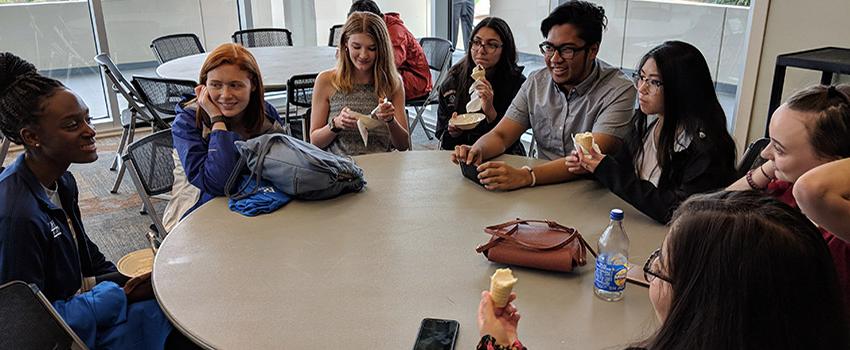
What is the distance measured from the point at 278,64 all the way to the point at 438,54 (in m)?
1.25

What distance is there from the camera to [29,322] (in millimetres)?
1299

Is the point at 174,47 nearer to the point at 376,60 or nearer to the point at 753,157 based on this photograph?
the point at 376,60

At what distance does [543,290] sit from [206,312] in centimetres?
77

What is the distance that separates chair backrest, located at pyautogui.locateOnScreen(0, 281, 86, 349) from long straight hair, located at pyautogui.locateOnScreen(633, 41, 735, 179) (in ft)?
5.46

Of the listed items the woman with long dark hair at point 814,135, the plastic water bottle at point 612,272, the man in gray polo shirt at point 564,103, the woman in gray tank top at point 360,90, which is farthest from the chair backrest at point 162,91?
the woman with long dark hair at point 814,135

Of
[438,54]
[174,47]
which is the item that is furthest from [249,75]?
[174,47]

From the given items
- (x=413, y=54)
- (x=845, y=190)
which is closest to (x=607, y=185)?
(x=845, y=190)

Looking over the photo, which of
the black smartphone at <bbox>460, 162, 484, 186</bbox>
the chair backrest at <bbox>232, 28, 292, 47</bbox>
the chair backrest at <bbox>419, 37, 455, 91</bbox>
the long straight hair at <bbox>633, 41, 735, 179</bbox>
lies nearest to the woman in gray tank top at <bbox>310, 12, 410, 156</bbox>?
the black smartphone at <bbox>460, 162, 484, 186</bbox>

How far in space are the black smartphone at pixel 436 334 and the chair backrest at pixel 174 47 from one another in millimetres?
4130

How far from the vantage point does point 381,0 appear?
617 cm

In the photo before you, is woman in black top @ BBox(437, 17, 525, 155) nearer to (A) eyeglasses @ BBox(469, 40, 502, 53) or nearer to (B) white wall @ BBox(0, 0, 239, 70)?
(A) eyeglasses @ BBox(469, 40, 502, 53)

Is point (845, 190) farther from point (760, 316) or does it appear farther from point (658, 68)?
point (658, 68)

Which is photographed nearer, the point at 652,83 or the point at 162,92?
the point at 652,83

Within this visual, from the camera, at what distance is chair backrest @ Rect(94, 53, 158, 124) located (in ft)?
12.8
